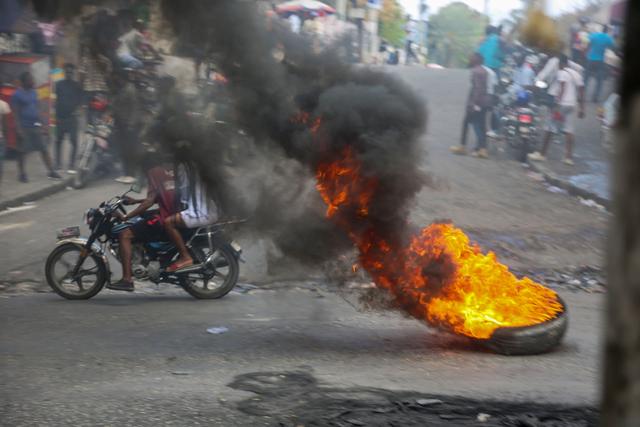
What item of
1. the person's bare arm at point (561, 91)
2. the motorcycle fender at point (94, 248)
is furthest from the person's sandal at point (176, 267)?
the person's bare arm at point (561, 91)

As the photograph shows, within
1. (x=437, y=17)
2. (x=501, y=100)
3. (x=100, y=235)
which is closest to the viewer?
(x=100, y=235)

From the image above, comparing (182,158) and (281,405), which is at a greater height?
(182,158)

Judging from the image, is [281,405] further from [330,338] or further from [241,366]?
[330,338]

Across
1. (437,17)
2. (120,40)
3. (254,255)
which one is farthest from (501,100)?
(437,17)

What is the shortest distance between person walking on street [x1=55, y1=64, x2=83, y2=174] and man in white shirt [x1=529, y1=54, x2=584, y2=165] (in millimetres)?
9191

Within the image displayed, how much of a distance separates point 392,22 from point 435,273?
26.6 meters

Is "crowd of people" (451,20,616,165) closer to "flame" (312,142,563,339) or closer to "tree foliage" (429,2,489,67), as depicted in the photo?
"tree foliage" (429,2,489,67)

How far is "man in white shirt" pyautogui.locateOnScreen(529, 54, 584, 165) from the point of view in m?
16.9

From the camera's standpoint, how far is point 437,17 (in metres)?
34.4

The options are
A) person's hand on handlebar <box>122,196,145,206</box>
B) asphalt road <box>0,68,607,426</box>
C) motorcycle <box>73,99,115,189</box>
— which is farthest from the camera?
motorcycle <box>73,99,115,189</box>

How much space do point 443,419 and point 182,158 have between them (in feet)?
13.2

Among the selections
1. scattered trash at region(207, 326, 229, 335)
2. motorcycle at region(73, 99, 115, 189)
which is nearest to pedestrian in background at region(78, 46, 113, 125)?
motorcycle at region(73, 99, 115, 189)

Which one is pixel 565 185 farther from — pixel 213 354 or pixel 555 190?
pixel 213 354

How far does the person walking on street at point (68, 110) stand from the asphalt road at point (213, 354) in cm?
356
